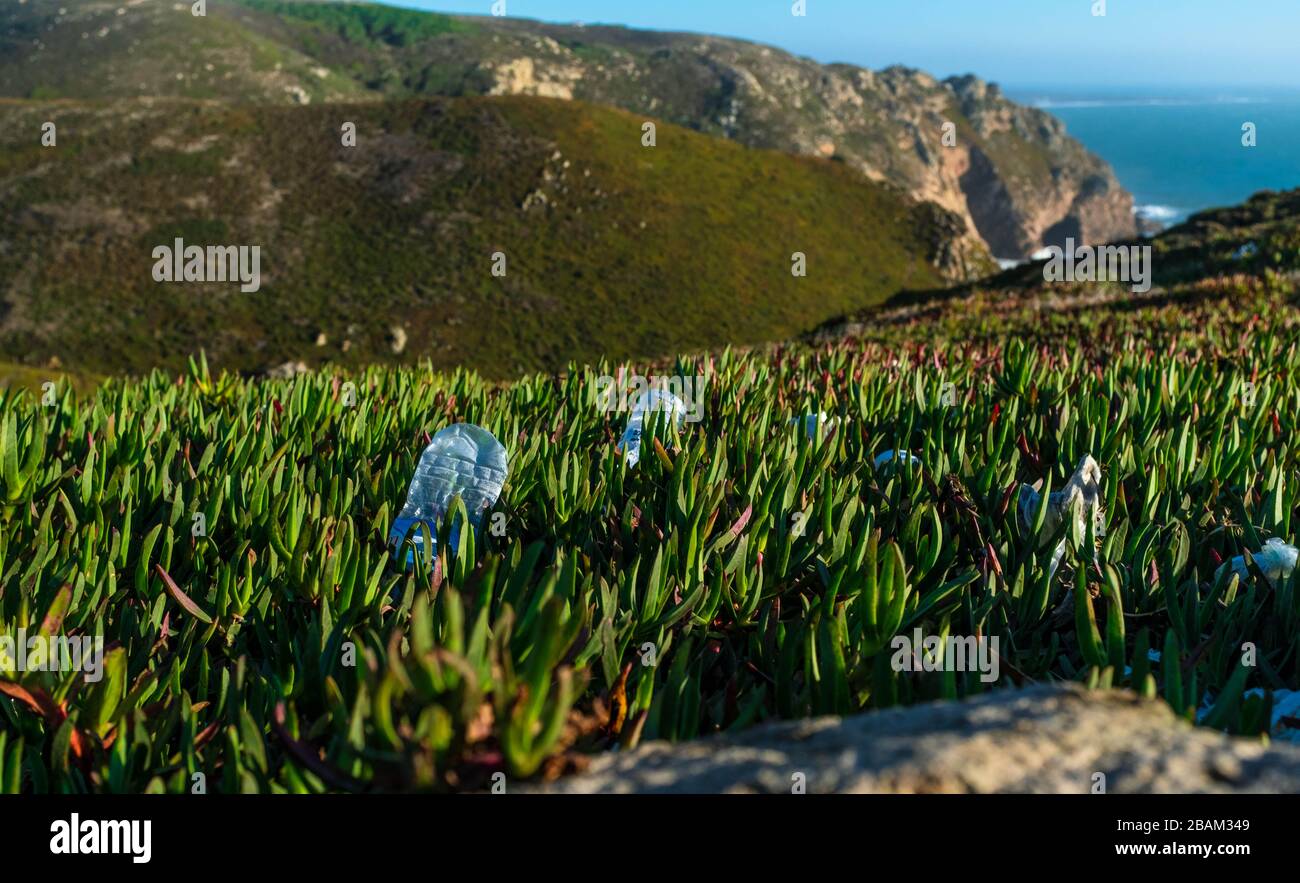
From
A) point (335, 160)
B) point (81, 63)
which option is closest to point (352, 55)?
point (81, 63)

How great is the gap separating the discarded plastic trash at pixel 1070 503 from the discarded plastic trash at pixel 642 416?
1111mm

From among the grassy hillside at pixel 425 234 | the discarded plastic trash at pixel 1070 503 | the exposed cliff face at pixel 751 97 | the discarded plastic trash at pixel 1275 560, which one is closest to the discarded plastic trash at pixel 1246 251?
the discarded plastic trash at pixel 1070 503

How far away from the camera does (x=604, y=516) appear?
2553 mm

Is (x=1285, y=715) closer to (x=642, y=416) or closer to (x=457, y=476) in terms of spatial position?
(x=457, y=476)

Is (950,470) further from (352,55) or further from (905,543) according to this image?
(352,55)

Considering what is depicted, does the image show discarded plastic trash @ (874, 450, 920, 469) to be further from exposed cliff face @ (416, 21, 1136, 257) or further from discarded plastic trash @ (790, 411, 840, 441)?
exposed cliff face @ (416, 21, 1136, 257)

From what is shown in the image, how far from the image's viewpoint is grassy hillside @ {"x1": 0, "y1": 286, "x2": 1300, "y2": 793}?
1.42m

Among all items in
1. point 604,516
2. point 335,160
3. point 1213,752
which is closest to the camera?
point 1213,752

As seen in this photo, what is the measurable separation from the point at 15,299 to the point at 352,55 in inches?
5128

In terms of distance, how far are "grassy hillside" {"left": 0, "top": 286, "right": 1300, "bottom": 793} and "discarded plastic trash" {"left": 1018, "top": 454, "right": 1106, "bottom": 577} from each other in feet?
0.14

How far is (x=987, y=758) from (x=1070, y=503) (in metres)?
1.42

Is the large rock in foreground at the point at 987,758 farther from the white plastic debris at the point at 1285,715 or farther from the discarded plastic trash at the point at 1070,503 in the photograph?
the discarded plastic trash at the point at 1070,503

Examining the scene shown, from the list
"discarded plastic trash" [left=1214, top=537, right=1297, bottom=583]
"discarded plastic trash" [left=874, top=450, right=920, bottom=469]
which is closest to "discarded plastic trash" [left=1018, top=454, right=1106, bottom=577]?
"discarded plastic trash" [left=1214, top=537, right=1297, bottom=583]

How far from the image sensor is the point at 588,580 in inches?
74.0
